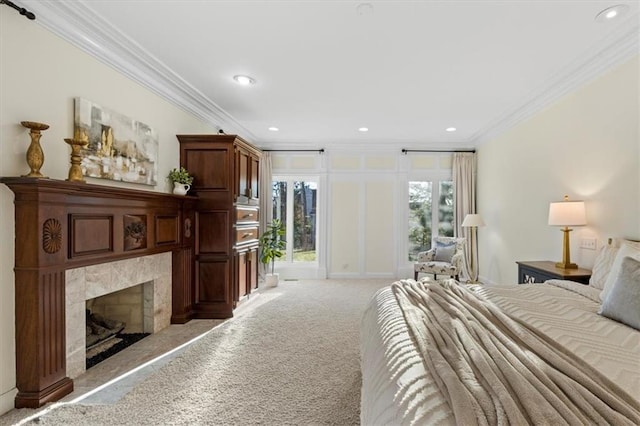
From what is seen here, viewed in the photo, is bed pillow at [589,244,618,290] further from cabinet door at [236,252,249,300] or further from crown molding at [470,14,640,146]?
cabinet door at [236,252,249,300]

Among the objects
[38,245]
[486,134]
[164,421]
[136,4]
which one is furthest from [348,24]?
[486,134]

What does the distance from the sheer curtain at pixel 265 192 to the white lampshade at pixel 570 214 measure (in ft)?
14.4

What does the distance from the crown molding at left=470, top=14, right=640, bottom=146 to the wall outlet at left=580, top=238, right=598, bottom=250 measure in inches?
59.1

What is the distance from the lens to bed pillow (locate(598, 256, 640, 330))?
1547 millimetres

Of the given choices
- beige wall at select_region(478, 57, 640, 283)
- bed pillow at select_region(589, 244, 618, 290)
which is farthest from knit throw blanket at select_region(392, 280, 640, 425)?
beige wall at select_region(478, 57, 640, 283)

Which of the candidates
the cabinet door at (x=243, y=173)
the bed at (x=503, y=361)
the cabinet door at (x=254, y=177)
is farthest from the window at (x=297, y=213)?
the bed at (x=503, y=361)

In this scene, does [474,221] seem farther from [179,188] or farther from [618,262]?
[179,188]

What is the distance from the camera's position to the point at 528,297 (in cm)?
199

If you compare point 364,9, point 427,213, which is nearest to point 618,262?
point 364,9

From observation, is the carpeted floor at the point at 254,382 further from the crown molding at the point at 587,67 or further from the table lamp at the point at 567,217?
the crown molding at the point at 587,67

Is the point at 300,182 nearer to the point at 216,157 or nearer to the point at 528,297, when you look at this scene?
the point at 216,157

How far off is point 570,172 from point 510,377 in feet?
10.5

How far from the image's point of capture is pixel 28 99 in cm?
204

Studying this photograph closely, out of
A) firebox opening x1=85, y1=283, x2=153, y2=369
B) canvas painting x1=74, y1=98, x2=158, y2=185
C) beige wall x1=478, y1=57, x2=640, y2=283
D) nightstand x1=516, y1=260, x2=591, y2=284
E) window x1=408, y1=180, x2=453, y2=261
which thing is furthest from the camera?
window x1=408, y1=180, x2=453, y2=261
